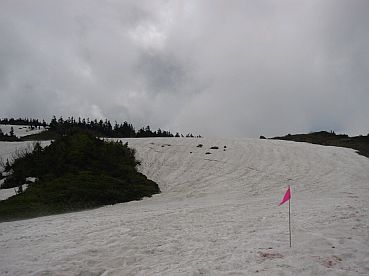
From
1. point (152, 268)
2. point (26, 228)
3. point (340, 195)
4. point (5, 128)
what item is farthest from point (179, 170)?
point (5, 128)

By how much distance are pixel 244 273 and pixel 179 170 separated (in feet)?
61.3

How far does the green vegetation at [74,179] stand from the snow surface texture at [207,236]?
118 centimetres

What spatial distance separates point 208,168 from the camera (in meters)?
25.2

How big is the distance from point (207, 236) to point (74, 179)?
10133 millimetres

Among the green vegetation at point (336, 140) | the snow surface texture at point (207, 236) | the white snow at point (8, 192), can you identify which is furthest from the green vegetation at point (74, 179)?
the green vegetation at point (336, 140)

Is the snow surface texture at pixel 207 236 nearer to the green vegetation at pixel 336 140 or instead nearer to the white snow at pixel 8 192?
the white snow at pixel 8 192

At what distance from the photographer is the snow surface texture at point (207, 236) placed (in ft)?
22.3

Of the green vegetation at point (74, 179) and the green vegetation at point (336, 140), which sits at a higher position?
the green vegetation at point (336, 140)

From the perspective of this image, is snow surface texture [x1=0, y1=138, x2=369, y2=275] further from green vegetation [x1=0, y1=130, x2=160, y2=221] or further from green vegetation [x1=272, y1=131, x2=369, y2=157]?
green vegetation [x1=272, y1=131, x2=369, y2=157]

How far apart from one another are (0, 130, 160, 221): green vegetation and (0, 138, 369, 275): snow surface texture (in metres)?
1.18

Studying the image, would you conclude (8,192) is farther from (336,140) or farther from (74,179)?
(336,140)

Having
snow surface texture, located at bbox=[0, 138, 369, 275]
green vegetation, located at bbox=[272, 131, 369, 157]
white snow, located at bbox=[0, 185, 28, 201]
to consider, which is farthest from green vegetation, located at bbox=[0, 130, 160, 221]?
green vegetation, located at bbox=[272, 131, 369, 157]

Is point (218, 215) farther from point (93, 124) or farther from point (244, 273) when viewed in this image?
point (93, 124)

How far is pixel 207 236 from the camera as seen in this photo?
914 centimetres
